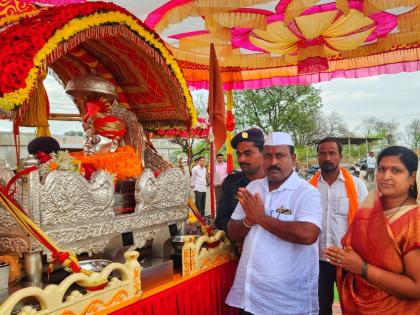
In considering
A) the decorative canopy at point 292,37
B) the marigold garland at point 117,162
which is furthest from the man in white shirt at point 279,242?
the decorative canopy at point 292,37

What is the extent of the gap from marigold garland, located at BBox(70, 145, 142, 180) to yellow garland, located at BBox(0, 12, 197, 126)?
74cm

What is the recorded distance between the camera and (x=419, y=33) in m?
5.03

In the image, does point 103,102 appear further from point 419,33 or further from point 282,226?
point 419,33

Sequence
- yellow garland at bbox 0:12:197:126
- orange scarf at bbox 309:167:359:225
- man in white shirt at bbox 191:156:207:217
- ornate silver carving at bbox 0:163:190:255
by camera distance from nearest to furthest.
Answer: yellow garland at bbox 0:12:197:126 → ornate silver carving at bbox 0:163:190:255 → orange scarf at bbox 309:167:359:225 → man in white shirt at bbox 191:156:207:217

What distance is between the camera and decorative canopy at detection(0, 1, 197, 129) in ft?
7.07

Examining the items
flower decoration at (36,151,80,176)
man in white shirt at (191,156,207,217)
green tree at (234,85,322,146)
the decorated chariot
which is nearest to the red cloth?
the decorated chariot

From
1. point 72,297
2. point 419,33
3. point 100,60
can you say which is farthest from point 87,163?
point 419,33

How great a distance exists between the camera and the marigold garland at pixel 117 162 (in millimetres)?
3238

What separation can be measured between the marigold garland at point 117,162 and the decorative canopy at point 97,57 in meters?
0.62

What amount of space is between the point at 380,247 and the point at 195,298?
1.39 m

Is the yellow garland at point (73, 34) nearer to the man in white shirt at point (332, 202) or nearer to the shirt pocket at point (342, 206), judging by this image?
the man in white shirt at point (332, 202)

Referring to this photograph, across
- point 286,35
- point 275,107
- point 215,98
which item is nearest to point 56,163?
point 215,98

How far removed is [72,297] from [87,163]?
1.37 meters

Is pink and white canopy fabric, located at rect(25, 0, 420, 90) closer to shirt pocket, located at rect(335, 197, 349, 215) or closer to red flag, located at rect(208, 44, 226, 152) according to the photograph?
red flag, located at rect(208, 44, 226, 152)
